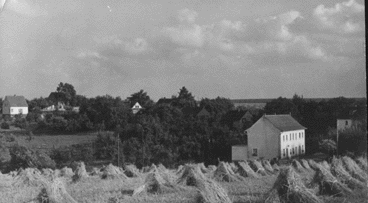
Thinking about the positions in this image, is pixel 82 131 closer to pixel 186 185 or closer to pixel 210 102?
pixel 210 102

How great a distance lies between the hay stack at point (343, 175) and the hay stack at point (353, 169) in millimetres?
44

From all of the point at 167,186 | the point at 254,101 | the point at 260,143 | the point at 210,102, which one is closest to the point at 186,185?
the point at 167,186

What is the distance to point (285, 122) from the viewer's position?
6770 millimetres

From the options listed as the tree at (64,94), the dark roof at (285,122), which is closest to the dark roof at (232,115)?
the dark roof at (285,122)

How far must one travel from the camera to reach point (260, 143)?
7465 mm

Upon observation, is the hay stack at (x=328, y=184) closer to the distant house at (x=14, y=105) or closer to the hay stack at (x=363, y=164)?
the hay stack at (x=363, y=164)

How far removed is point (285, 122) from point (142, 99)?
2.73m

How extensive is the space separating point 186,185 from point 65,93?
3597 mm

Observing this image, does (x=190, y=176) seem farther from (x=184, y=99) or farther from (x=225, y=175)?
(x=184, y=99)

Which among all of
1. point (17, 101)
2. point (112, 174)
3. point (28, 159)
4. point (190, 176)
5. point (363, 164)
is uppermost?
point (17, 101)

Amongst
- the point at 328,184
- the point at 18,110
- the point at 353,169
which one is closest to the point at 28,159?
the point at 18,110

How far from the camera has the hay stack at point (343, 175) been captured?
3627 mm

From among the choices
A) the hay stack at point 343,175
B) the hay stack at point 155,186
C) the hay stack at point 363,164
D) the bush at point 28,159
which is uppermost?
the hay stack at point 363,164

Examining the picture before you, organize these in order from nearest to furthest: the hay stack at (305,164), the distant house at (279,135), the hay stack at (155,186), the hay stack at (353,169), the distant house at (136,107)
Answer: the hay stack at (353,169) → the hay stack at (155,186) → the hay stack at (305,164) → the distant house at (279,135) → the distant house at (136,107)
